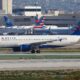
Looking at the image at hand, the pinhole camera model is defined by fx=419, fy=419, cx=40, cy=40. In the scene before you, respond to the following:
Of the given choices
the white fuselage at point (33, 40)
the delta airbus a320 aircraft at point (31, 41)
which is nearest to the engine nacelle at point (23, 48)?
the delta airbus a320 aircraft at point (31, 41)

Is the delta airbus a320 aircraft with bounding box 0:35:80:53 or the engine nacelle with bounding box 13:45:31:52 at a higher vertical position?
the delta airbus a320 aircraft with bounding box 0:35:80:53

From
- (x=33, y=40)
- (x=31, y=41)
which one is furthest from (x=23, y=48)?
(x=33, y=40)

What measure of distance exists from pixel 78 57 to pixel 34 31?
59.7 meters

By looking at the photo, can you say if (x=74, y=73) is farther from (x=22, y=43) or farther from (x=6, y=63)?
(x=22, y=43)

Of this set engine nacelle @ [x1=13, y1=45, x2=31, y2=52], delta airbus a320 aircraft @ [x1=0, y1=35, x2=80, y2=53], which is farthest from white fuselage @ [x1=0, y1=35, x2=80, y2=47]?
engine nacelle @ [x1=13, y1=45, x2=31, y2=52]

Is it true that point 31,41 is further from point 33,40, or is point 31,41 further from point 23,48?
point 23,48

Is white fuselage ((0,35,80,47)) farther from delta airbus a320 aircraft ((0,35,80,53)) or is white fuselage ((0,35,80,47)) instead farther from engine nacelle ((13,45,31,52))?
engine nacelle ((13,45,31,52))

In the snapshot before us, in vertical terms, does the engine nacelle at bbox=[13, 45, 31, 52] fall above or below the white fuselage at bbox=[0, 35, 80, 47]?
below

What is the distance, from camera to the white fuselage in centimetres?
5850

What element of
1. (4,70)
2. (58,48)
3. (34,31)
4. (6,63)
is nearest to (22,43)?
(58,48)

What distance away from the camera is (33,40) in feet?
195

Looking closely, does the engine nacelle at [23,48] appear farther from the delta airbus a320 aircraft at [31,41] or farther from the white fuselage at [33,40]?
the white fuselage at [33,40]

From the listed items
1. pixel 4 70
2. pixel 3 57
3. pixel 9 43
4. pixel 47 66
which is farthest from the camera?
pixel 9 43

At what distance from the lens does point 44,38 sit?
60.0m
